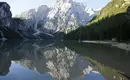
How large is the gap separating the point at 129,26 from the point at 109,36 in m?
40.4

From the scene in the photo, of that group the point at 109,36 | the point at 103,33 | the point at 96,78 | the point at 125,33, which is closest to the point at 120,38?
the point at 125,33

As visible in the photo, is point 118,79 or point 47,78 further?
point 47,78

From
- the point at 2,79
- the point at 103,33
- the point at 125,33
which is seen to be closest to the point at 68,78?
the point at 2,79

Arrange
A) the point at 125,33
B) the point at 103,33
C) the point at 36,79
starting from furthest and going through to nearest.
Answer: the point at 103,33
the point at 125,33
the point at 36,79

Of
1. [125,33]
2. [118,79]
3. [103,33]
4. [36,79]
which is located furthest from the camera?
[103,33]

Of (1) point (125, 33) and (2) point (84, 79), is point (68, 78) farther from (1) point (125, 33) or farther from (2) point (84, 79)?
(1) point (125, 33)

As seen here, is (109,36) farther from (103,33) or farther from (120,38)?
(120,38)

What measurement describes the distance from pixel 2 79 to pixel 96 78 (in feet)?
32.6

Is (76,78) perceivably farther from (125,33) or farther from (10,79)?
(125,33)

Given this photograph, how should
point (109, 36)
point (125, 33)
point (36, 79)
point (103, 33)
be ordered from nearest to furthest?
point (36, 79) < point (125, 33) < point (109, 36) < point (103, 33)

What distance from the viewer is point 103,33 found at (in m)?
184

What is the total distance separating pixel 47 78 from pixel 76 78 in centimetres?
306

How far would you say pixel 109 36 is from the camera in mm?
170250

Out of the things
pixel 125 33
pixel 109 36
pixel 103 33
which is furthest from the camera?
pixel 103 33
